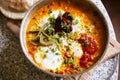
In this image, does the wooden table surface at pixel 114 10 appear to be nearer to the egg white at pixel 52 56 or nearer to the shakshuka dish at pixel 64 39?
the shakshuka dish at pixel 64 39

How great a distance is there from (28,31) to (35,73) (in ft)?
0.69

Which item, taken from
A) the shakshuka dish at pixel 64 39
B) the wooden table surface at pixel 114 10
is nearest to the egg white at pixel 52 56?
the shakshuka dish at pixel 64 39

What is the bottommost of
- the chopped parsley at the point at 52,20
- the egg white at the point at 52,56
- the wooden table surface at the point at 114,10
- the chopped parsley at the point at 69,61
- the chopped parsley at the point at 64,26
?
the chopped parsley at the point at 69,61

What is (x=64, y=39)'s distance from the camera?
1.47 meters

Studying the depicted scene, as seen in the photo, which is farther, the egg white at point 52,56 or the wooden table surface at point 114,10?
the wooden table surface at point 114,10

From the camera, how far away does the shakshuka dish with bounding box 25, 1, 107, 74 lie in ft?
4.70

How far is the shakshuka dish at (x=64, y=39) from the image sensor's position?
4.70 ft

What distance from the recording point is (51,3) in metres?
1.56

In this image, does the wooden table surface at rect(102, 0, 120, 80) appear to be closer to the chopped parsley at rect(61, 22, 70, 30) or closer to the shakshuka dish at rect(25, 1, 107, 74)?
the shakshuka dish at rect(25, 1, 107, 74)

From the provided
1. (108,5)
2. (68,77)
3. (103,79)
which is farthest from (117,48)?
(108,5)

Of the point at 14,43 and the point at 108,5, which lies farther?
the point at 108,5

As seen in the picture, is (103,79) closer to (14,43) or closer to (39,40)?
(39,40)

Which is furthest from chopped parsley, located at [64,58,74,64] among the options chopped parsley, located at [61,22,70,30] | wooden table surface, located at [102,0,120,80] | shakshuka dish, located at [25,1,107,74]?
wooden table surface, located at [102,0,120,80]

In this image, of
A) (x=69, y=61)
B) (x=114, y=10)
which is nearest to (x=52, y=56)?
(x=69, y=61)
